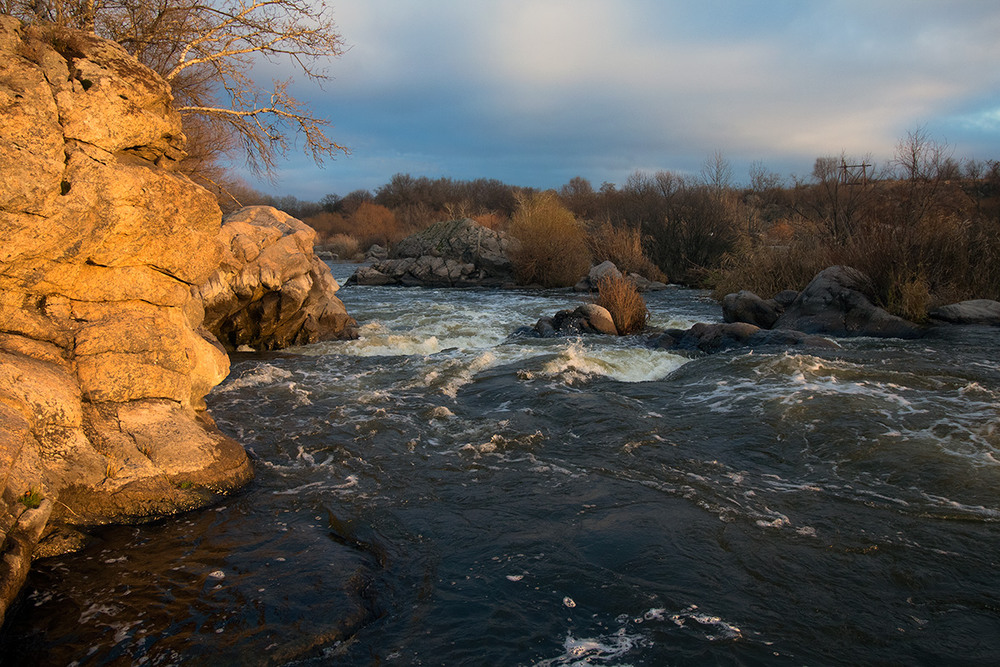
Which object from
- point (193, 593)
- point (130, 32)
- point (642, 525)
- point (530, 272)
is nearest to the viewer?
point (193, 593)

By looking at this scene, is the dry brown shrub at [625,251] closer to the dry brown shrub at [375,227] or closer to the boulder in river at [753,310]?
the boulder in river at [753,310]

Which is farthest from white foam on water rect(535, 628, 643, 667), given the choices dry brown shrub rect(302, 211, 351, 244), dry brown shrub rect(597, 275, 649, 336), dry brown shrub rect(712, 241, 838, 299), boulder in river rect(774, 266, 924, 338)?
dry brown shrub rect(302, 211, 351, 244)

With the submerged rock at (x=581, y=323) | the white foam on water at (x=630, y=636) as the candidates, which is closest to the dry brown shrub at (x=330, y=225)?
the submerged rock at (x=581, y=323)

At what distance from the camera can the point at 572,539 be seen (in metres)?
4.25

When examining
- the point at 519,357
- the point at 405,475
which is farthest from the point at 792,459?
the point at 519,357

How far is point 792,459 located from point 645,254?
2109cm

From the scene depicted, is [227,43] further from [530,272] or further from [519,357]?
[530,272]

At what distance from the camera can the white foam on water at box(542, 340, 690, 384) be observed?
30.7 feet

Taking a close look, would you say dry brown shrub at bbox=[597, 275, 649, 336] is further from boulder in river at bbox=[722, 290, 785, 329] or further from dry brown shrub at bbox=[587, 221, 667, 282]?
dry brown shrub at bbox=[587, 221, 667, 282]

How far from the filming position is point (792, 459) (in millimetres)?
5793

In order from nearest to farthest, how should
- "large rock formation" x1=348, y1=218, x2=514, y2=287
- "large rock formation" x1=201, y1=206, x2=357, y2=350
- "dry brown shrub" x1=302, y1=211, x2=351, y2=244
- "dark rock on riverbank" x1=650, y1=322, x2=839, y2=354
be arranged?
1. "large rock formation" x1=201, y1=206, x2=357, y2=350
2. "dark rock on riverbank" x1=650, y1=322, x2=839, y2=354
3. "large rock formation" x1=348, y1=218, x2=514, y2=287
4. "dry brown shrub" x1=302, y1=211, x2=351, y2=244

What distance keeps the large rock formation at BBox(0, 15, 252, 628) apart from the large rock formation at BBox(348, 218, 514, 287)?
862 inches

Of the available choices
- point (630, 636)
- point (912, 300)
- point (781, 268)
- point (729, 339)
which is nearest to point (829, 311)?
point (912, 300)

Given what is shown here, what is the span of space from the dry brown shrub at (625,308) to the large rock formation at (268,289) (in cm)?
565
